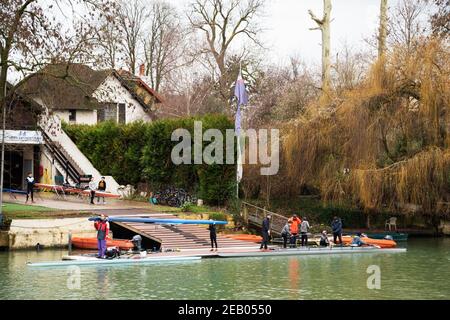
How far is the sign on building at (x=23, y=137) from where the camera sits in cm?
4838

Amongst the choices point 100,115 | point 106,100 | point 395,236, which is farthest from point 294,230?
point 100,115

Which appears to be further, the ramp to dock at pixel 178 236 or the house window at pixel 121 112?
the house window at pixel 121 112

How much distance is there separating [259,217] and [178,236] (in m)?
8.18

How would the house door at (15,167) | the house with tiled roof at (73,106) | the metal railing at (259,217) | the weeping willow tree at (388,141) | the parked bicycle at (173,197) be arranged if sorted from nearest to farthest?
the house with tiled roof at (73,106)
the weeping willow tree at (388,141)
the metal railing at (259,217)
the parked bicycle at (173,197)
the house door at (15,167)

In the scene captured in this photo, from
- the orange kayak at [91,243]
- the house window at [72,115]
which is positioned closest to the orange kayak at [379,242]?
the orange kayak at [91,243]

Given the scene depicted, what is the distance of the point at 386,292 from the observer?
1007 inches

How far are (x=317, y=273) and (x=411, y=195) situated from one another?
13.4 meters

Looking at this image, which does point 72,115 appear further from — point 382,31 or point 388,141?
point 388,141

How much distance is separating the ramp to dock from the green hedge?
229 inches

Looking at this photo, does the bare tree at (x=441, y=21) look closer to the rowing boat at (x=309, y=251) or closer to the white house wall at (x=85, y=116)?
the rowing boat at (x=309, y=251)

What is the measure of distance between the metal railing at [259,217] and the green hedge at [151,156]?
144cm

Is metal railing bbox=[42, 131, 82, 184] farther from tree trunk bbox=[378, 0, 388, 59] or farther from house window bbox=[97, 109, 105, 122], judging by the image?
tree trunk bbox=[378, 0, 388, 59]
